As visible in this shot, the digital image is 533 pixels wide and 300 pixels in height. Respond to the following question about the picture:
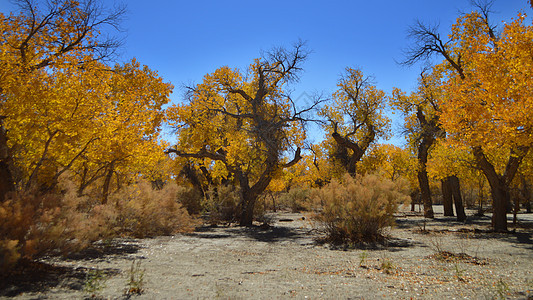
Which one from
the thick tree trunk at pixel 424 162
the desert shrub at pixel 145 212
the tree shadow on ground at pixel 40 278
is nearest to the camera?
the tree shadow on ground at pixel 40 278

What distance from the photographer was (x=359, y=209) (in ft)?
29.6

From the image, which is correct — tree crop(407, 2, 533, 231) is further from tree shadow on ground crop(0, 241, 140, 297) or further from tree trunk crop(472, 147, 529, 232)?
tree shadow on ground crop(0, 241, 140, 297)

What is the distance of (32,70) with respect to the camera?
672 cm

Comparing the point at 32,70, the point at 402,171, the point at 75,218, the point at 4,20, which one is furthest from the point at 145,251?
the point at 402,171

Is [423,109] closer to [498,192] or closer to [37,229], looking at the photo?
[498,192]

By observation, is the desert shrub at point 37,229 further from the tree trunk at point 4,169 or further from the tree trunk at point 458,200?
the tree trunk at point 458,200

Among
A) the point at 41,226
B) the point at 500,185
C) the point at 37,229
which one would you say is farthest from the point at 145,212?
the point at 500,185

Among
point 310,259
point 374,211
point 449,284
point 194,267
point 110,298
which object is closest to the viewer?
point 110,298

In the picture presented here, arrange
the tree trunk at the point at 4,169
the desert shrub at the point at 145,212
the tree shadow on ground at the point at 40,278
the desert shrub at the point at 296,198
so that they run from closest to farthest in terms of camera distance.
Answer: the tree shadow on ground at the point at 40,278
the tree trunk at the point at 4,169
the desert shrub at the point at 145,212
the desert shrub at the point at 296,198

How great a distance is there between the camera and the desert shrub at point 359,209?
29.8ft

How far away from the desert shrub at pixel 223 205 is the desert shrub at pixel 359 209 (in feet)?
22.8

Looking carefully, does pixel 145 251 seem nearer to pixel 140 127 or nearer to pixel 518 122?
pixel 140 127

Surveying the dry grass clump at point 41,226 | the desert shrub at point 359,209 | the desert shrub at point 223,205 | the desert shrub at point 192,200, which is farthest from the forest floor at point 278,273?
the desert shrub at point 192,200

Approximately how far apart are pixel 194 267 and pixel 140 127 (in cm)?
490
